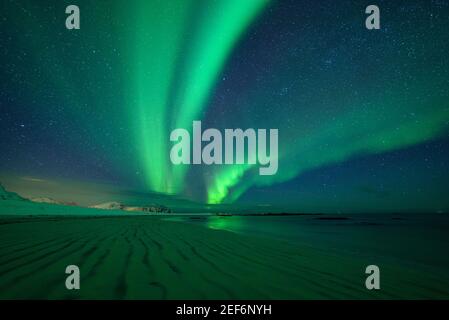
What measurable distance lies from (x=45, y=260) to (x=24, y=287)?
7.64ft

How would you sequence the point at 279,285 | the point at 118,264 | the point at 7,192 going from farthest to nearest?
the point at 7,192 < the point at 118,264 < the point at 279,285

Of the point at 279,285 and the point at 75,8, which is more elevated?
the point at 75,8

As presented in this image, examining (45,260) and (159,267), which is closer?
(159,267)

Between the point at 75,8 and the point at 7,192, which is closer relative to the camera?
the point at 75,8

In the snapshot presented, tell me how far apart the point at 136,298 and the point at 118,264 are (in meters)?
2.37

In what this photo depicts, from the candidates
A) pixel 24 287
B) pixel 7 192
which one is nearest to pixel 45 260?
pixel 24 287

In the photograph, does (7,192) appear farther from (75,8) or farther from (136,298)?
(136,298)

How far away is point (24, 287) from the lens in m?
4.64
